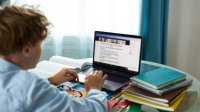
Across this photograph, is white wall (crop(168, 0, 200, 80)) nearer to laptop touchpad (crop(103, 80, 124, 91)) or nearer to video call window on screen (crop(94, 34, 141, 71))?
video call window on screen (crop(94, 34, 141, 71))

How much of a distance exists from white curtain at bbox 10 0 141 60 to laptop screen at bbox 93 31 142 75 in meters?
0.88

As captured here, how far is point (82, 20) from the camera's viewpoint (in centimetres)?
252

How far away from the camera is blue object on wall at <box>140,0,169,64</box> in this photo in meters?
2.41

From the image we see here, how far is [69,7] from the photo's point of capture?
2.48 metres

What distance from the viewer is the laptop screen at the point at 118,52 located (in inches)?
60.8

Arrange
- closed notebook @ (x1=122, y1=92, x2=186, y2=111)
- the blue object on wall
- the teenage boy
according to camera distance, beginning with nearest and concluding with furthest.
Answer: the teenage boy, closed notebook @ (x1=122, y1=92, x2=186, y2=111), the blue object on wall

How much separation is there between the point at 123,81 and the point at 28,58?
2.18 ft

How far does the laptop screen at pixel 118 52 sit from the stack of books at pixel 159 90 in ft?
0.83

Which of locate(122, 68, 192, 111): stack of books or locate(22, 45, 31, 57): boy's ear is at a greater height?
locate(22, 45, 31, 57): boy's ear

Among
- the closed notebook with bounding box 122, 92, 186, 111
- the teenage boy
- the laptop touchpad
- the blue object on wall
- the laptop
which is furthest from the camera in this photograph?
the blue object on wall

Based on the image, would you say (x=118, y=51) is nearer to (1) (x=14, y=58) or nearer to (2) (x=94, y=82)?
(2) (x=94, y=82)

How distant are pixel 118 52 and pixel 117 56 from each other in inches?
1.0

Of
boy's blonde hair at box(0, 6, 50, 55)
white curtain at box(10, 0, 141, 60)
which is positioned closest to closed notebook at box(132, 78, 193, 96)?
boy's blonde hair at box(0, 6, 50, 55)

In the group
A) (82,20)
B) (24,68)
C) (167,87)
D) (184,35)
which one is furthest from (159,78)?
(184,35)
